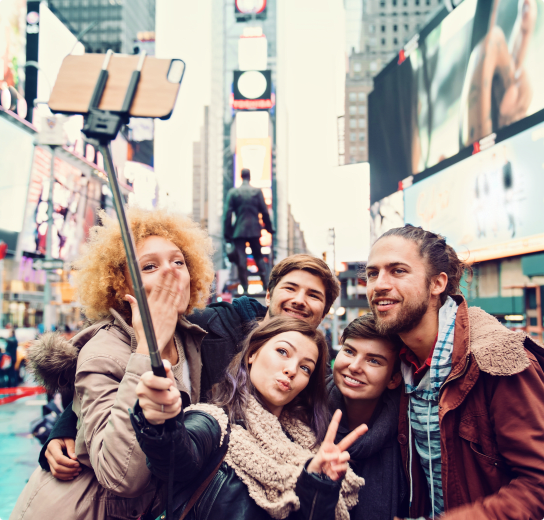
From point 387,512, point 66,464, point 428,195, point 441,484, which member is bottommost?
point 387,512

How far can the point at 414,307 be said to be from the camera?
2.45m

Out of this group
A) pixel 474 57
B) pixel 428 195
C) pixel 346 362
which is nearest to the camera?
pixel 346 362

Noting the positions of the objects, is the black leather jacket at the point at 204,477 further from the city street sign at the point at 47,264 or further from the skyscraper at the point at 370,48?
the skyscraper at the point at 370,48

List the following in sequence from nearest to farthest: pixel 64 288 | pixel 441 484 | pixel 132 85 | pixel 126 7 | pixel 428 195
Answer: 1. pixel 132 85
2. pixel 441 484
3. pixel 428 195
4. pixel 64 288
5. pixel 126 7

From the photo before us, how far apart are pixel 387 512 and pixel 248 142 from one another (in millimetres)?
34336

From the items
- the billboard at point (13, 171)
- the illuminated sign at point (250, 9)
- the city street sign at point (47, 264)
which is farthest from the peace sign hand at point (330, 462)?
the illuminated sign at point (250, 9)

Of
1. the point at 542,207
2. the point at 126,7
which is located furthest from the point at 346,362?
the point at 126,7

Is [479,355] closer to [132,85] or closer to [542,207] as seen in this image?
[132,85]

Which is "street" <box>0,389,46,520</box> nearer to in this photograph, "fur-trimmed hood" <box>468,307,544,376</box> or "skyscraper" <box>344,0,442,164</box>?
"fur-trimmed hood" <box>468,307,544,376</box>

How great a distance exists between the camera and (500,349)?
6.73 feet

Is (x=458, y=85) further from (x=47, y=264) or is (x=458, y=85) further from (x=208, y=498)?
(x=208, y=498)

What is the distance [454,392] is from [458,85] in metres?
17.7

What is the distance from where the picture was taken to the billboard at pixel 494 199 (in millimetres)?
12367

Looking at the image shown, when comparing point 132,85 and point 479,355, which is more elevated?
point 132,85
